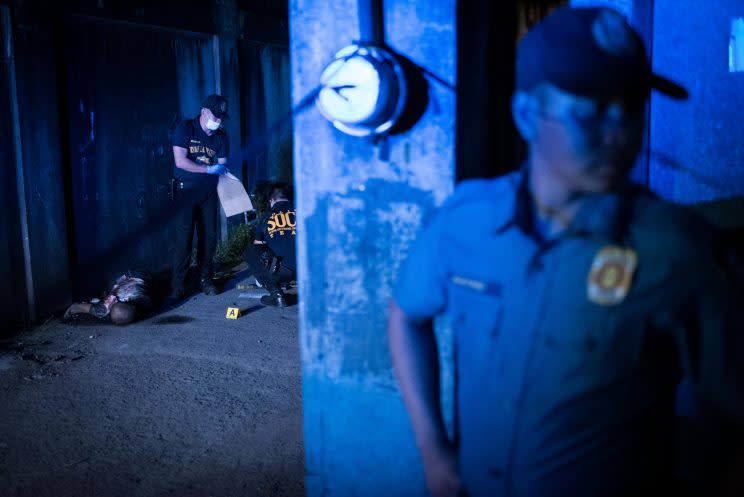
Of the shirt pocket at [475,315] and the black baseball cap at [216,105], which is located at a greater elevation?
the black baseball cap at [216,105]

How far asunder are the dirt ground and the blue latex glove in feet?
5.18

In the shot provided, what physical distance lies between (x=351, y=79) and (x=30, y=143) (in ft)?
16.4

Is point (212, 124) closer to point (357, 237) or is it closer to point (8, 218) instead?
point (8, 218)

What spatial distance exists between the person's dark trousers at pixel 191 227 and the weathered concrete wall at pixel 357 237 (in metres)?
4.71

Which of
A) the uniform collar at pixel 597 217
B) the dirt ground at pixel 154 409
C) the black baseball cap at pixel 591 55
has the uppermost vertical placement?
the black baseball cap at pixel 591 55

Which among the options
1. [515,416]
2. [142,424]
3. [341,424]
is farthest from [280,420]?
[515,416]

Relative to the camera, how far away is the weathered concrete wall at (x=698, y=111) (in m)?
2.91

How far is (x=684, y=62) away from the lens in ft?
9.62

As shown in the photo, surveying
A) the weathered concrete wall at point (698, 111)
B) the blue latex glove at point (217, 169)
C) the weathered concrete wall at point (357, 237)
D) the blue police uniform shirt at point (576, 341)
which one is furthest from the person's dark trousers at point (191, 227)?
the blue police uniform shirt at point (576, 341)

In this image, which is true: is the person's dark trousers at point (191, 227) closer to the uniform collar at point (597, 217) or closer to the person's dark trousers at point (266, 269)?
the person's dark trousers at point (266, 269)

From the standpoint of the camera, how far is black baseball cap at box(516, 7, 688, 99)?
1.25 meters

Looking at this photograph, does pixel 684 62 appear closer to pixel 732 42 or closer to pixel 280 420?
pixel 732 42

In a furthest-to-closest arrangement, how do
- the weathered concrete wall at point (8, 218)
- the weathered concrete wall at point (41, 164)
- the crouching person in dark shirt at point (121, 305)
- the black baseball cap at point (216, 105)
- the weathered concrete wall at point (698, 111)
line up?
the black baseball cap at point (216, 105), the crouching person in dark shirt at point (121, 305), the weathered concrete wall at point (41, 164), the weathered concrete wall at point (8, 218), the weathered concrete wall at point (698, 111)

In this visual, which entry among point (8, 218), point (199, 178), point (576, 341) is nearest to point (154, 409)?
point (8, 218)
